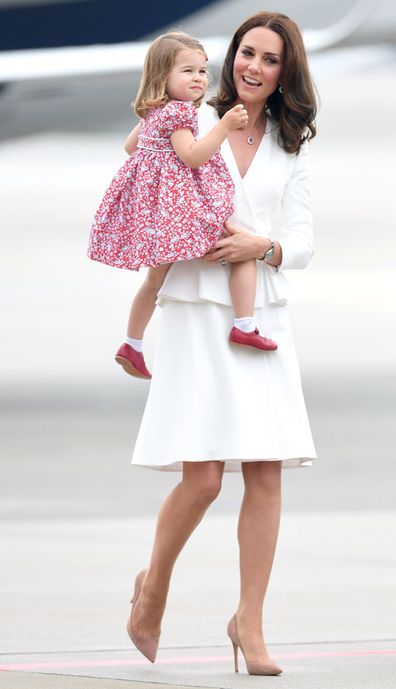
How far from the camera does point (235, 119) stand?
10.5ft

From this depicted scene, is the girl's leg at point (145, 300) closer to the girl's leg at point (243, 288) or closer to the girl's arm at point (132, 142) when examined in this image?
the girl's leg at point (243, 288)

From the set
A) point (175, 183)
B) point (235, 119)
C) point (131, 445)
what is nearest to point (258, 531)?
point (175, 183)

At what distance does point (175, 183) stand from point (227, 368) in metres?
0.42

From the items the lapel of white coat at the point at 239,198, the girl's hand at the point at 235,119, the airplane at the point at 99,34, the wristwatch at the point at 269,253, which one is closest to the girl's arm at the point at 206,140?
the girl's hand at the point at 235,119

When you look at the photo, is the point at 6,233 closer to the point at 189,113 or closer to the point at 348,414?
the point at 348,414

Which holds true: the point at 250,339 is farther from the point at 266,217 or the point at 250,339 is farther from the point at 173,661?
the point at 173,661

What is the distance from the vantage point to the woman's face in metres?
3.35

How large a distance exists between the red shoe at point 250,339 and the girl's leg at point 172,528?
0.27 meters

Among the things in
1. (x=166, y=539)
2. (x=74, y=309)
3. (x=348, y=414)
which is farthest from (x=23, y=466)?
(x=74, y=309)

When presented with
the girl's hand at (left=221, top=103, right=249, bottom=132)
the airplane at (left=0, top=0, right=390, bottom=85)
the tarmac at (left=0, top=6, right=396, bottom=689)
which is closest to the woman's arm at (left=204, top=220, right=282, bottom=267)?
the girl's hand at (left=221, top=103, right=249, bottom=132)

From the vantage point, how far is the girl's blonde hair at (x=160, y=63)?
3223 mm

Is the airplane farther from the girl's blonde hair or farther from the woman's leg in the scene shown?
the woman's leg

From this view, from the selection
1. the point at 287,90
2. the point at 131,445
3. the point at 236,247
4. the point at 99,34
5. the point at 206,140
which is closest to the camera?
the point at 206,140

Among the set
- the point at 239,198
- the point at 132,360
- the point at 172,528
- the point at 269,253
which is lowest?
the point at 172,528
